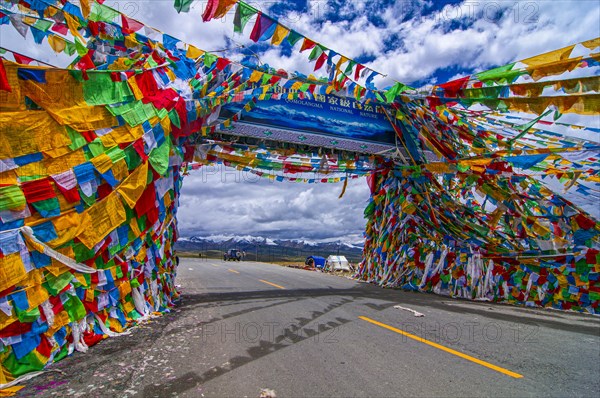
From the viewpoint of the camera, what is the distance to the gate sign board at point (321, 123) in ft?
36.5

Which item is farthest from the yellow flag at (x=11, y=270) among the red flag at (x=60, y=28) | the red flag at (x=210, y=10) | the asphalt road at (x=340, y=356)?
the red flag at (x=60, y=28)

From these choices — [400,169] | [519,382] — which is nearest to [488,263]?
[400,169]

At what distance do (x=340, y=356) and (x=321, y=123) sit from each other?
8.97 metres

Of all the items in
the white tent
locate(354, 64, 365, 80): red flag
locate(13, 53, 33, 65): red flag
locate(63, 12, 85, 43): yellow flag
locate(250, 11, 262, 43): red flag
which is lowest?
the white tent

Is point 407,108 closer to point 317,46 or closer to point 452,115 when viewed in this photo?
point 452,115

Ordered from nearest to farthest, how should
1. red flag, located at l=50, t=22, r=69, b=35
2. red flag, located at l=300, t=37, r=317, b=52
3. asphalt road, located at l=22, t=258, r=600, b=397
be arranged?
asphalt road, located at l=22, t=258, r=600, b=397 < red flag, located at l=50, t=22, r=69, b=35 < red flag, located at l=300, t=37, r=317, b=52

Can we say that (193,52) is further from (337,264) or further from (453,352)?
(337,264)

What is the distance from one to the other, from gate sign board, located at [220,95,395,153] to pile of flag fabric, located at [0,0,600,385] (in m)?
0.45

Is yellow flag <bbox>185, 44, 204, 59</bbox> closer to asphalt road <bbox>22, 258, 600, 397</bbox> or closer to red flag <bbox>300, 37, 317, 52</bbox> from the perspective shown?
red flag <bbox>300, 37, 317, 52</bbox>

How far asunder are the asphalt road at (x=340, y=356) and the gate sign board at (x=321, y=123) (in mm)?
5803

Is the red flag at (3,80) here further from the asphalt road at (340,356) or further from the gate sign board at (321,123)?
the gate sign board at (321,123)

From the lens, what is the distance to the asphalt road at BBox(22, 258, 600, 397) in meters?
3.75

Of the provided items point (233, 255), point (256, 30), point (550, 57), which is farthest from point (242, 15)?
point (233, 255)

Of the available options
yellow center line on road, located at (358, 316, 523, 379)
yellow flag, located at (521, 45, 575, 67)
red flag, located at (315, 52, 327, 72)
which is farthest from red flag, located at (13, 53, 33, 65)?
yellow flag, located at (521, 45, 575, 67)
